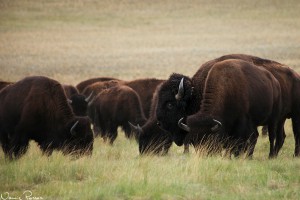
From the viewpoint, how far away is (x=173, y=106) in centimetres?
1234

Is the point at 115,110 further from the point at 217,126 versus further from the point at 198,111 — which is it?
the point at 217,126

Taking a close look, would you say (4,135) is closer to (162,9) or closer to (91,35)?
(91,35)

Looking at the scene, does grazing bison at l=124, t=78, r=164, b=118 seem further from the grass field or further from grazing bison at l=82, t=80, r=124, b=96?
the grass field

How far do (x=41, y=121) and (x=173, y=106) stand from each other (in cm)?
250

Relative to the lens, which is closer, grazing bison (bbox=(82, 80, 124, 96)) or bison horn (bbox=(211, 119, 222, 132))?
bison horn (bbox=(211, 119, 222, 132))

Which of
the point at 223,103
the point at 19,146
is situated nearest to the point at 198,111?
the point at 223,103

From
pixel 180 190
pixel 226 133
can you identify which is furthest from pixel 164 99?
pixel 180 190

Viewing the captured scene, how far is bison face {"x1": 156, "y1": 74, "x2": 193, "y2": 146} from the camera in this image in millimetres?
12344

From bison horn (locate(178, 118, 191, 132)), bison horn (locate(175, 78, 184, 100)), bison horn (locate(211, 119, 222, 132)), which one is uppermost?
bison horn (locate(175, 78, 184, 100))

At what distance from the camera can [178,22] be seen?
96625 millimetres

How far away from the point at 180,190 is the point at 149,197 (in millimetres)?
499

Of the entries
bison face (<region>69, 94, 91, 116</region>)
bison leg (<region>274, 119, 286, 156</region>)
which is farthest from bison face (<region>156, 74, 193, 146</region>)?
bison face (<region>69, 94, 91, 116</region>)

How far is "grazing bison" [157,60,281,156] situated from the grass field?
1.82 ft

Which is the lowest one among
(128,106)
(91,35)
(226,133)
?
(91,35)
